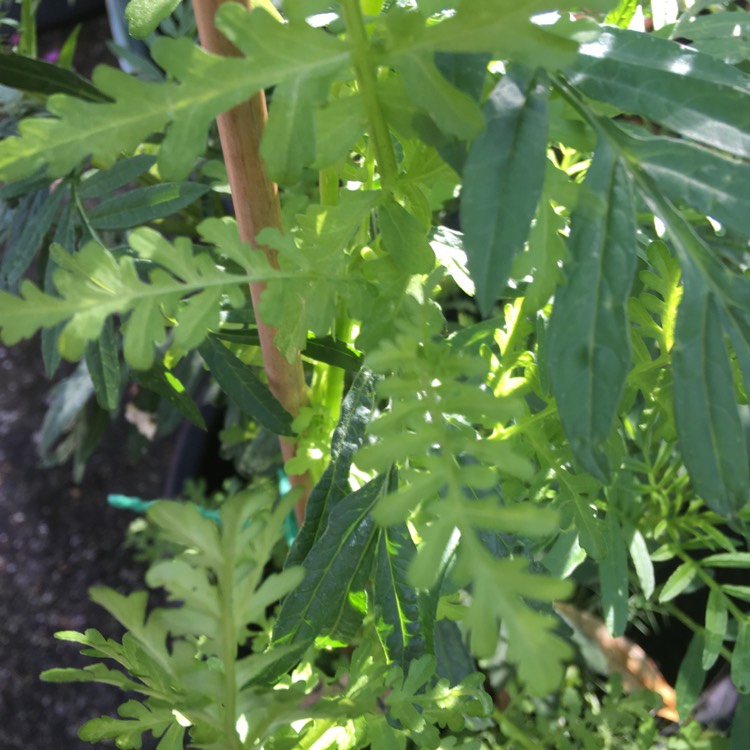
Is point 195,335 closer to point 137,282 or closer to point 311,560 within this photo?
point 137,282

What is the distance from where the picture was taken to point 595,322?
0.28 m

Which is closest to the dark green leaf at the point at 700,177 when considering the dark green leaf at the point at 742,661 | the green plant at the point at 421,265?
the green plant at the point at 421,265

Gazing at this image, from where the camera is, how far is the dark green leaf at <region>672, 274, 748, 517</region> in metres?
0.28

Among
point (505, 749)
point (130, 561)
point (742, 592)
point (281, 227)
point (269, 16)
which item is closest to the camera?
point (269, 16)

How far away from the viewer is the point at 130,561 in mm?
1231

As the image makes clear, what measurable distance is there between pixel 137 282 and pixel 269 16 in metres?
0.11

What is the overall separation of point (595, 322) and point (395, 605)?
0.21m

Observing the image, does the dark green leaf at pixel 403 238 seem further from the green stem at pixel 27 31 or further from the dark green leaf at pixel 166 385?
the green stem at pixel 27 31

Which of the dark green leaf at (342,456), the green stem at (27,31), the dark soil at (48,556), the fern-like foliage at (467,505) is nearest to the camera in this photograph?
the fern-like foliage at (467,505)

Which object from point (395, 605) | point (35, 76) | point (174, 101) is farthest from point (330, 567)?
point (35, 76)

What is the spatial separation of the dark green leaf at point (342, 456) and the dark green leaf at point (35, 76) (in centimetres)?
28

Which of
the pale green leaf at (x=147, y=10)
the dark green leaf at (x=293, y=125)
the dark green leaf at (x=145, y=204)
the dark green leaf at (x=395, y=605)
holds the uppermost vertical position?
the pale green leaf at (x=147, y=10)

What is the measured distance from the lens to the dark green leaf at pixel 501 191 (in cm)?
26

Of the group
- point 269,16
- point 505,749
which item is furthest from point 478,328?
point 505,749
